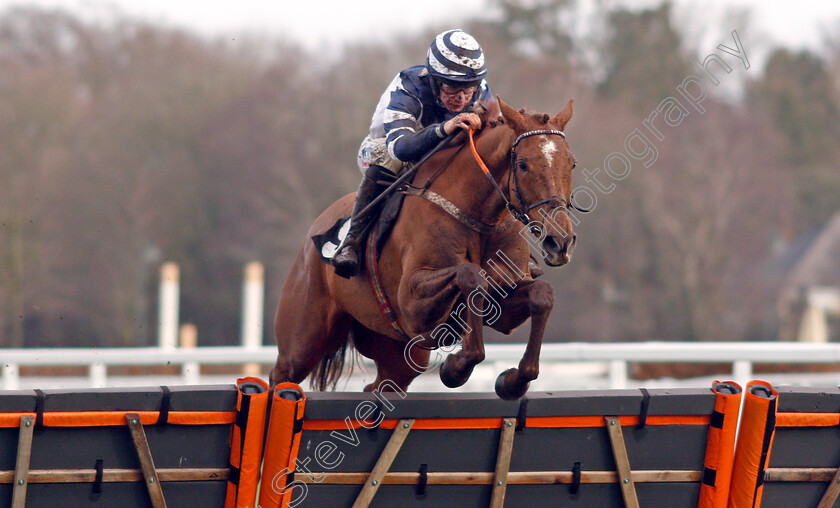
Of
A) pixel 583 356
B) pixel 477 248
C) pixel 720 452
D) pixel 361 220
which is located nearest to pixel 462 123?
pixel 477 248

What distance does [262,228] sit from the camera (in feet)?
105

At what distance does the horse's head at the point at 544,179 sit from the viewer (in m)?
4.29

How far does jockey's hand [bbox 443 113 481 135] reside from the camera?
496 cm

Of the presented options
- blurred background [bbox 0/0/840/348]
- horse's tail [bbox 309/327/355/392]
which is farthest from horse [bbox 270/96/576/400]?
blurred background [bbox 0/0/840/348]

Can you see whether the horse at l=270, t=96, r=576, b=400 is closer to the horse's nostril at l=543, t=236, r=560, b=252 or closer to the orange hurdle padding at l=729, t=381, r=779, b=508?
the horse's nostril at l=543, t=236, r=560, b=252

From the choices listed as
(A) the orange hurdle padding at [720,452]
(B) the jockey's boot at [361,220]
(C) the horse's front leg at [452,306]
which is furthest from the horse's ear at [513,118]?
(A) the orange hurdle padding at [720,452]

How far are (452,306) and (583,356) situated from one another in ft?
10.8

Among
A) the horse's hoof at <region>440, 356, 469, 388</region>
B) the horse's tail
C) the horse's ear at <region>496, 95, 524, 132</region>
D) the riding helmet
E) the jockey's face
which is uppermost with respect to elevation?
the riding helmet

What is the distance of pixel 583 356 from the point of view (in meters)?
7.97

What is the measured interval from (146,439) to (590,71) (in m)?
36.2

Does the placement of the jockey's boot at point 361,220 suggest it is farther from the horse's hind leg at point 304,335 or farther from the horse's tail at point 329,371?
the horse's tail at point 329,371

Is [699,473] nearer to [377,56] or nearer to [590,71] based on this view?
[377,56]

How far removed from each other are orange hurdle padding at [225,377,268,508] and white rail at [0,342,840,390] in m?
3.78

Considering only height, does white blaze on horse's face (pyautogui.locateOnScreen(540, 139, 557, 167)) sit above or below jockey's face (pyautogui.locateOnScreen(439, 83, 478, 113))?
below
